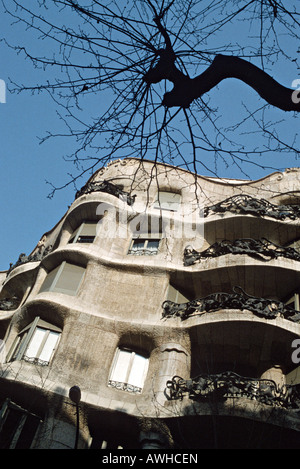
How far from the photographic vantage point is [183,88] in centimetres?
599

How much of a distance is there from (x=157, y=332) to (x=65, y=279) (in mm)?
3770

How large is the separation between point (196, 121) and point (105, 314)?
716 centimetres

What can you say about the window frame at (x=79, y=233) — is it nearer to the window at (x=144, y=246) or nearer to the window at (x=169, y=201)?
the window at (x=144, y=246)

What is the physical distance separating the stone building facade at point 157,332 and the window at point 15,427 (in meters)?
0.03

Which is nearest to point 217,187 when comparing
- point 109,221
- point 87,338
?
point 109,221

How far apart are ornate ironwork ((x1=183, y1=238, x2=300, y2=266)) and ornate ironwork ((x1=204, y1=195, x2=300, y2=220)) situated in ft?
4.77

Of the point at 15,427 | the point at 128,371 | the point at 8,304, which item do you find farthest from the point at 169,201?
the point at 15,427

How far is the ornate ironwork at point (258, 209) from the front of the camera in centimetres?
1486

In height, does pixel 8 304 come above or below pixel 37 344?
above

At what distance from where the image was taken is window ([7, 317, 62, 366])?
1122 centimetres

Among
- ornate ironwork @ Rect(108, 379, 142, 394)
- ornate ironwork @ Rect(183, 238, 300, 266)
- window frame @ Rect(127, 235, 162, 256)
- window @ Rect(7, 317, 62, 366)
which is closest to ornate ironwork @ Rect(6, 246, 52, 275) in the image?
window frame @ Rect(127, 235, 162, 256)

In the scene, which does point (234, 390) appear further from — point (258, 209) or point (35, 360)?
point (258, 209)

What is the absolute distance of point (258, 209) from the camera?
1516 cm

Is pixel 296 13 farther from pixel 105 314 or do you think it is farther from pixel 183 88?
pixel 105 314
